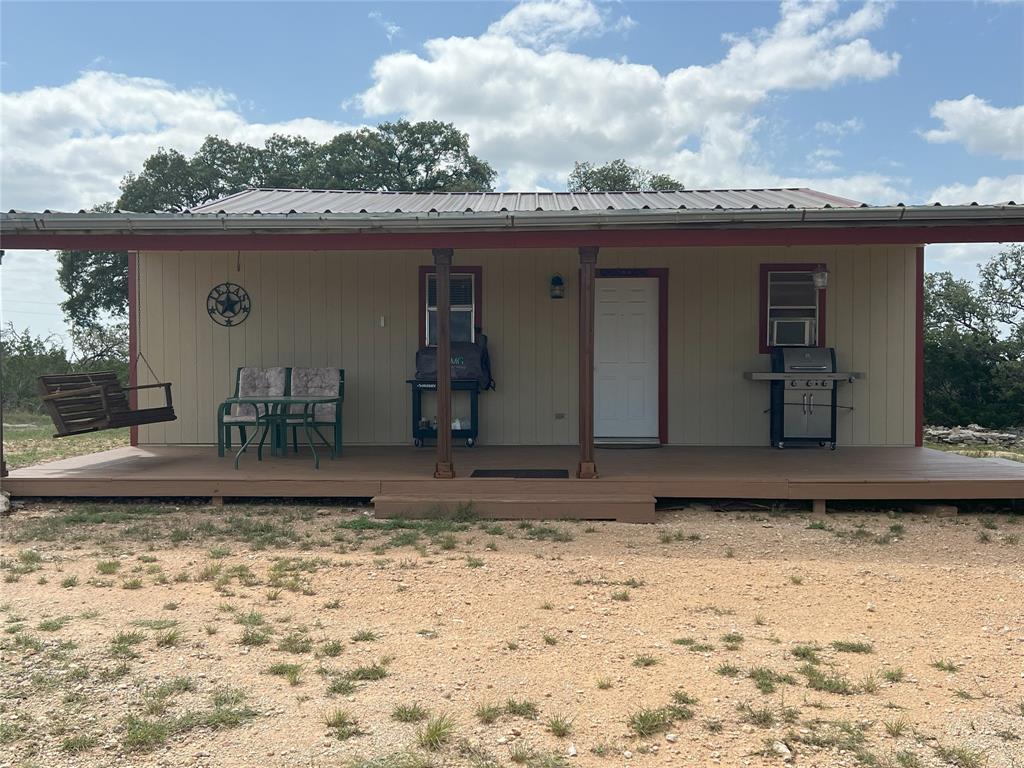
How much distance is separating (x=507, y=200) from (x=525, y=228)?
3.32 metres

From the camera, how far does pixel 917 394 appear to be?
7.86 m

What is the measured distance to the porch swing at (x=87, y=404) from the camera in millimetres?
6188

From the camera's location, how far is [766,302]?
25.5 ft

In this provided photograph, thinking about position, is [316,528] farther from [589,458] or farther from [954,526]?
[954,526]

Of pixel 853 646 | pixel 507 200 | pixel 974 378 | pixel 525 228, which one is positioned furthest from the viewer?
pixel 974 378

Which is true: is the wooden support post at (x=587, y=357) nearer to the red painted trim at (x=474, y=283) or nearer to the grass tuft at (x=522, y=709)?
the red painted trim at (x=474, y=283)

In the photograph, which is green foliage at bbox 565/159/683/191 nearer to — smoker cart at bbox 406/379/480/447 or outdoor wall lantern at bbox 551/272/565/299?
outdoor wall lantern at bbox 551/272/565/299

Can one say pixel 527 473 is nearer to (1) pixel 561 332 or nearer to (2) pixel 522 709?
(1) pixel 561 332

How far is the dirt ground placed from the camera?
2402 mm

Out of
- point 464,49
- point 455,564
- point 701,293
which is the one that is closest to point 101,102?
point 464,49

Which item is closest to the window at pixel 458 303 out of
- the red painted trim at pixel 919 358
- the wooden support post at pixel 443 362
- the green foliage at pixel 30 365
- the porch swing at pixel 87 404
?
the wooden support post at pixel 443 362

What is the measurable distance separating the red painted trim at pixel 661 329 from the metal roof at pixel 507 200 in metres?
0.64

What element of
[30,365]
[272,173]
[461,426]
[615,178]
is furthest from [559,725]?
[615,178]

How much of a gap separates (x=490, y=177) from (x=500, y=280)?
1803 cm
